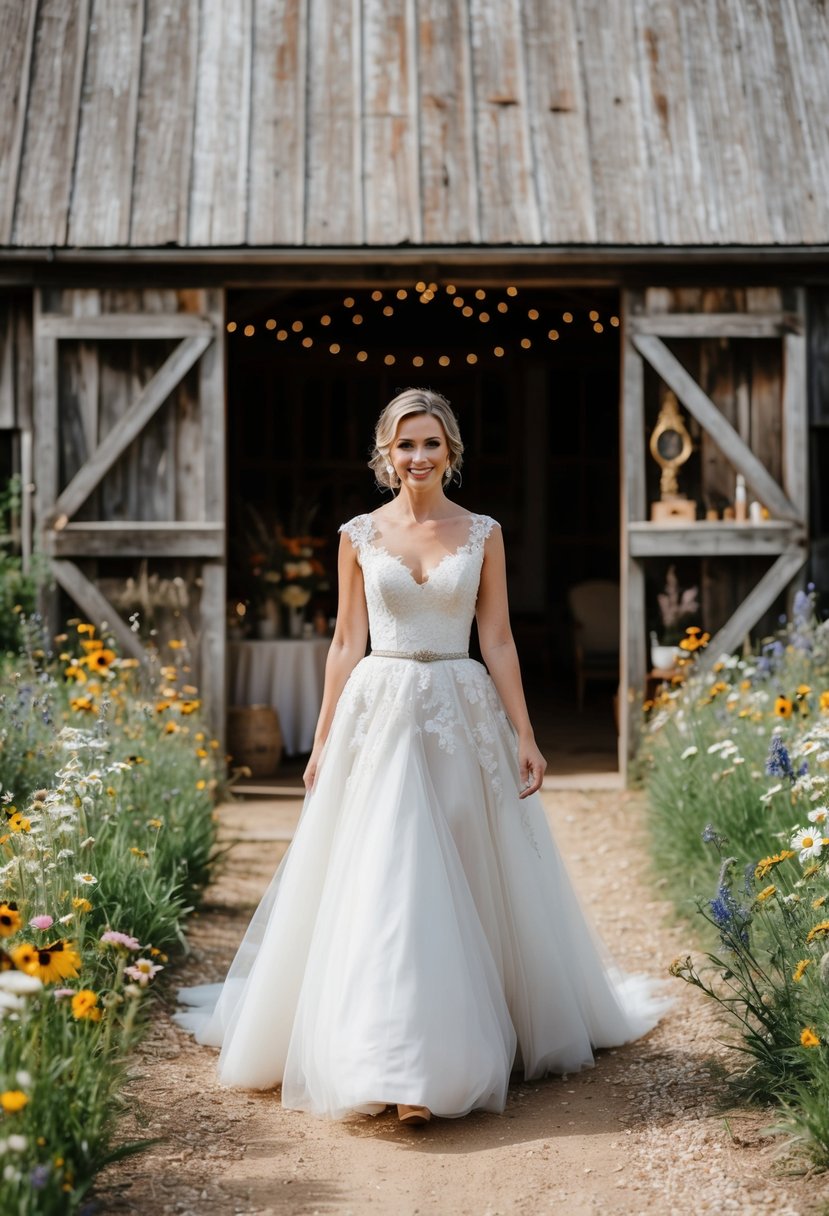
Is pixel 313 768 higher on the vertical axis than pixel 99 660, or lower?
lower

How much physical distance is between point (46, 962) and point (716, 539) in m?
6.63

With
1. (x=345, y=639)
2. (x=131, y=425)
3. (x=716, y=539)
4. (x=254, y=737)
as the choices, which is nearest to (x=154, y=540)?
(x=131, y=425)

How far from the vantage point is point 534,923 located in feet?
14.1

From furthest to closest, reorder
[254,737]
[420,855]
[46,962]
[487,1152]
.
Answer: [254,737] < [420,855] < [487,1152] < [46,962]

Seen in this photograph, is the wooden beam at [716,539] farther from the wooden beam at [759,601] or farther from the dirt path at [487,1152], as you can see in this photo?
the dirt path at [487,1152]

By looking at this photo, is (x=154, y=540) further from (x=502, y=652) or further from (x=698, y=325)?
(x=502, y=652)

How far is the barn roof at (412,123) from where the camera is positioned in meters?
8.71

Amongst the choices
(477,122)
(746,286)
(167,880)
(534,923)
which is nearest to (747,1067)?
(534,923)

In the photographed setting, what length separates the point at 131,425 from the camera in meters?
8.78

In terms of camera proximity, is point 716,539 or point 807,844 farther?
point 716,539

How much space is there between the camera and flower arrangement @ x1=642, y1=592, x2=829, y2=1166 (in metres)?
3.74

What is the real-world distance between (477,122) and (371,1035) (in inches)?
272

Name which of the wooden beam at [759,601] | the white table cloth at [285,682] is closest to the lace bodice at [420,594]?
the wooden beam at [759,601]

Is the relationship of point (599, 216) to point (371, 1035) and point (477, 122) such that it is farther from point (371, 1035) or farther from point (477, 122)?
point (371, 1035)
